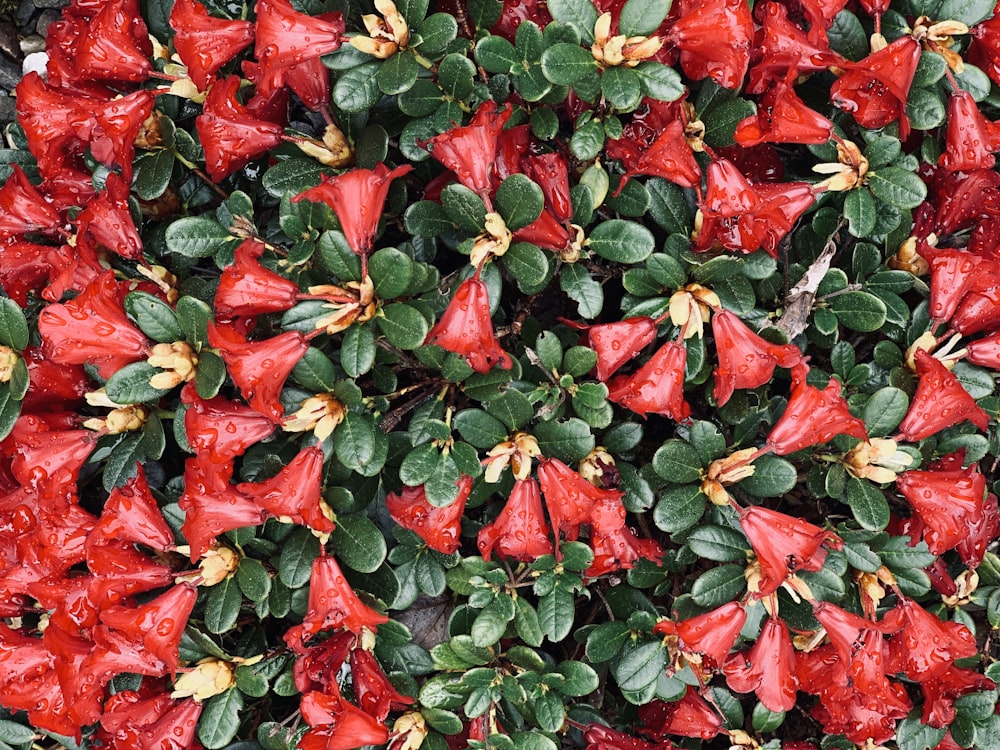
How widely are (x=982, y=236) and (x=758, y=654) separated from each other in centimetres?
106

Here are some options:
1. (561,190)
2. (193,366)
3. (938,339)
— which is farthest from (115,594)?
(938,339)

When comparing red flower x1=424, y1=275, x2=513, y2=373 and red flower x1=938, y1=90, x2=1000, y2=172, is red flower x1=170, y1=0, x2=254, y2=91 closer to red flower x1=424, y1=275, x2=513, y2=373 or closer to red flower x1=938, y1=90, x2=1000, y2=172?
red flower x1=424, y1=275, x2=513, y2=373

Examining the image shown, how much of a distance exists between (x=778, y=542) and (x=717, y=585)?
0.19 meters

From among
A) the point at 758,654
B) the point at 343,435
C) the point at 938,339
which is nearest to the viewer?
the point at 343,435

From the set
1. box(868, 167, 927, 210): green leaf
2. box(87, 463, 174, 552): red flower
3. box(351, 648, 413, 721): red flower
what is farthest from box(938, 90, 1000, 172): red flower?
box(87, 463, 174, 552): red flower

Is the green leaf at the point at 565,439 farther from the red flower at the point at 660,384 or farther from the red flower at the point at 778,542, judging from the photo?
the red flower at the point at 778,542

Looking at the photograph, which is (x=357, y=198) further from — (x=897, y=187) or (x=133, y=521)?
(x=897, y=187)

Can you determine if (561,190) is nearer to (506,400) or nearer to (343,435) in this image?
(506,400)

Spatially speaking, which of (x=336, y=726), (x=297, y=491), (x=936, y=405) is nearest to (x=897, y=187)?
(x=936, y=405)

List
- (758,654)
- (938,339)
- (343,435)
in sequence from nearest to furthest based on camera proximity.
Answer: (343,435) < (758,654) < (938,339)

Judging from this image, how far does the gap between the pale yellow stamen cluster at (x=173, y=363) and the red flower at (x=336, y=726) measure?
26.8 inches

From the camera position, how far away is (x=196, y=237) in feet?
5.92

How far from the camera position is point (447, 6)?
193cm

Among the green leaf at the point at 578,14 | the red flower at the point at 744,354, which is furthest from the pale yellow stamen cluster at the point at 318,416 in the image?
the green leaf at the point at 578,14
